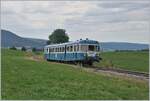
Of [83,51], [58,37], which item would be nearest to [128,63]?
[83,51]

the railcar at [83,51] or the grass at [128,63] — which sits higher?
the railcar at [83,51]

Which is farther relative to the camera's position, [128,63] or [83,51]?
[128,63]

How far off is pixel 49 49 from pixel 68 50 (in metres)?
13.5

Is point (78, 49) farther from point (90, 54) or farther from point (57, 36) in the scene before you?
point (57, 36)

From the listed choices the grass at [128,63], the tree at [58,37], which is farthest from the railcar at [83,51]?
the tree at [58,37]

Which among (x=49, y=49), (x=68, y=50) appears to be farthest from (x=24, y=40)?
(x=68, y=50)

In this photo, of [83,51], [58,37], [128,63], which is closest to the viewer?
[83,51]

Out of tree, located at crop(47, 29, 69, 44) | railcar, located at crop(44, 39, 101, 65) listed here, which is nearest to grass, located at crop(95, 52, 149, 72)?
railcar, located at crop(44, 39, 101, 65)

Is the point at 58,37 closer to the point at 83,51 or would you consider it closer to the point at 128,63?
the point at 128,63

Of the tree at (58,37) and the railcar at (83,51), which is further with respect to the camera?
the tree at (58,37)

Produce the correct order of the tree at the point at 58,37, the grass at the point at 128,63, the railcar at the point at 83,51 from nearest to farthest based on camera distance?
the railcar at the point at 83,51
the grass at the point at 128,63
the tree at the point at 58,37

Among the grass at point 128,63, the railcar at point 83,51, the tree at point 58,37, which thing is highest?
the tree at point 58,37

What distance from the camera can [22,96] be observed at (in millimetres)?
11922

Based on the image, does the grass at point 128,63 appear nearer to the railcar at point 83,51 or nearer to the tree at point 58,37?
the railcar at point 83,51
